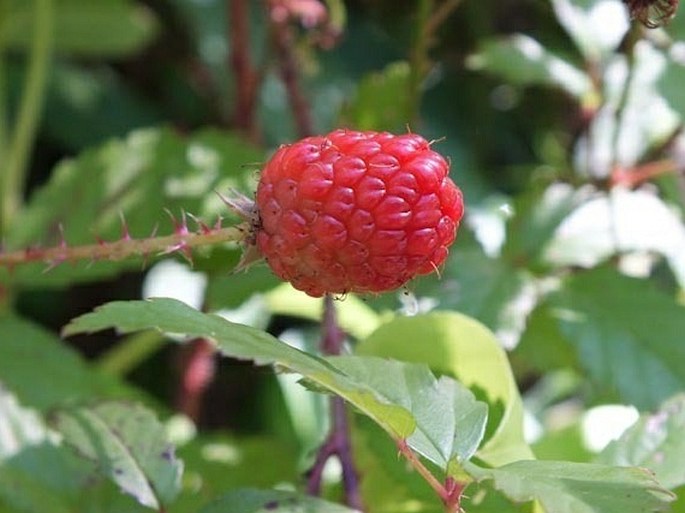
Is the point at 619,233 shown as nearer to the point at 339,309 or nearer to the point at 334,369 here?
the point at 339,309

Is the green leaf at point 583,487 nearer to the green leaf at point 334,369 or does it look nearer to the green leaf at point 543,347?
the green leaf at point 334,369

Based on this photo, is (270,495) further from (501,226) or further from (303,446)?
(303,446)

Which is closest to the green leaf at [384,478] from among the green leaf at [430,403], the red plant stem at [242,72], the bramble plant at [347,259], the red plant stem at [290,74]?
the bramble plant at [347,259]

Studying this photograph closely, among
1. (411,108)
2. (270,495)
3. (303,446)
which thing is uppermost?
(411,108)

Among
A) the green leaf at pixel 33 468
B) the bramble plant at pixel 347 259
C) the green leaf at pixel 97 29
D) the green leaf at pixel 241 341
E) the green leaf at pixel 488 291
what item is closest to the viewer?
the green leaf at pixel 241 341

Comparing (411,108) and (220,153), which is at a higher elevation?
(411,108)

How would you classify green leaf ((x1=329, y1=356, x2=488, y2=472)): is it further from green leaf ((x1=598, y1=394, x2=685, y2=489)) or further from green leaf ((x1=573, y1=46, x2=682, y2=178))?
green leaf ((x1=573, y1=46, x2=682, y2=178))

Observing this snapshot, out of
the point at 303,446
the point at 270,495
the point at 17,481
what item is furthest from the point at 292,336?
the point at 270,495
